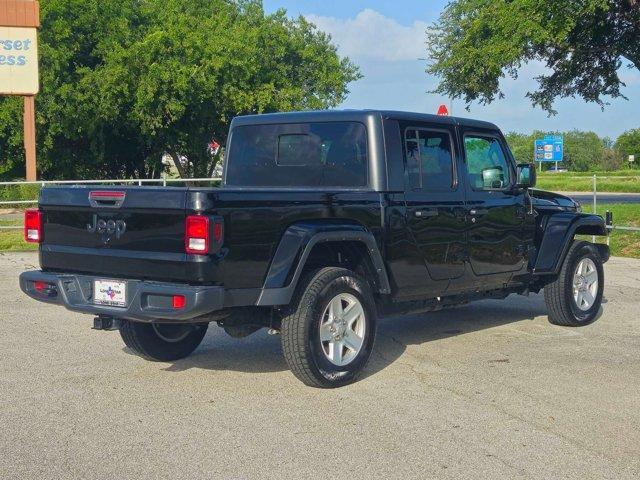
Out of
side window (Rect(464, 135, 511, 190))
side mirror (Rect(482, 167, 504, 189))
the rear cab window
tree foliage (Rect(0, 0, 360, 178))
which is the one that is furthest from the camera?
tree foliage (Rect(0, 0, 360, 178))

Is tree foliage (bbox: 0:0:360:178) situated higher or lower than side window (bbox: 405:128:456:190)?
higher

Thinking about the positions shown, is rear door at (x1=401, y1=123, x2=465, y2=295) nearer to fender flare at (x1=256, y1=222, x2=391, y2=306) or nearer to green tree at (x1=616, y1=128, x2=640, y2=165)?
fender flare at (x1=256, y1=222, x2=391, y2=306)

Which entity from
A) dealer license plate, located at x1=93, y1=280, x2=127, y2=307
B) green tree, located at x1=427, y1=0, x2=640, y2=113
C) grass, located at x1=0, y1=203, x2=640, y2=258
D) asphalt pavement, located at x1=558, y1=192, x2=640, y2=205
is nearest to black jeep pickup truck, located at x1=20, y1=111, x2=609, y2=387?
dealer license plate, located at x1=93, y1=280, x2=127, y2=307

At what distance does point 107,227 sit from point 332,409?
1959 mm

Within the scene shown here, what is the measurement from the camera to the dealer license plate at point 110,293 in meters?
5.86

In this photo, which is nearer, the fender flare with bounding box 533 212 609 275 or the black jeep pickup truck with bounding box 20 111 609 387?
the black jeep pickup truck with bounding box 20 111 609 387

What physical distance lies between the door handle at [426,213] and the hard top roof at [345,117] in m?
0.75

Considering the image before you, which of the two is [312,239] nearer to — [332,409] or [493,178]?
[332,409]

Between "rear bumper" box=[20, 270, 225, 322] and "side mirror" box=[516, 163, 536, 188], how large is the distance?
11.9ft

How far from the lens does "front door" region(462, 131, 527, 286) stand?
7641 millimetres

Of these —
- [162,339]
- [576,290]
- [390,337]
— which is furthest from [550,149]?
[162,339]

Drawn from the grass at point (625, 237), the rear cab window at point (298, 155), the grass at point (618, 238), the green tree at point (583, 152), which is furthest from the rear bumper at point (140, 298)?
the green tree at point (583, 152)

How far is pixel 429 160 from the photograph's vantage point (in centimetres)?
728

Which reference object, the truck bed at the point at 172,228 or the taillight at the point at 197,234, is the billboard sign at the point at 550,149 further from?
the taillight at the point at 197,234
